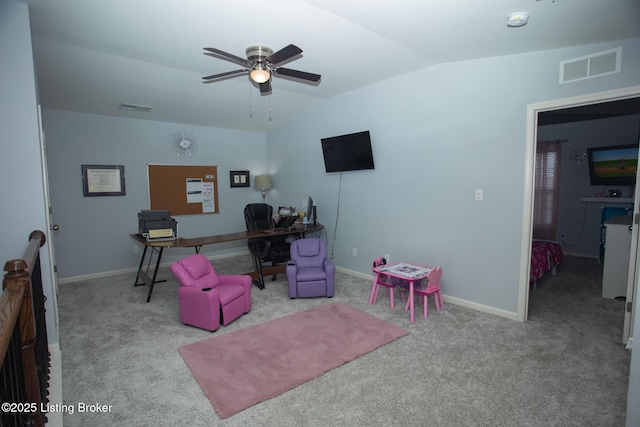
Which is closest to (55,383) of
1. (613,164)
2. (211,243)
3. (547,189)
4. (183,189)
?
(211,243)

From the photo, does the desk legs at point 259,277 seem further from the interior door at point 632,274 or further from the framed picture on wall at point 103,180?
the interior door at point 632,274

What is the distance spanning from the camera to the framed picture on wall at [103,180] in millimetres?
4980

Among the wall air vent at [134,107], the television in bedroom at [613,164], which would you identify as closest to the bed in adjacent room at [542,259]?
the television in bedroom at [613,164]

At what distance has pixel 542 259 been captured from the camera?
4.28m

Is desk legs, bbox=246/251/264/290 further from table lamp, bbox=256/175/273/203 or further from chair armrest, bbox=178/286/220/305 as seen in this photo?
table lamp, bbox=256/175/273/203

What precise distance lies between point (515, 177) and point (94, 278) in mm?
5897

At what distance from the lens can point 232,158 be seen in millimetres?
6441

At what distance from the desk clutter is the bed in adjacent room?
176 inches

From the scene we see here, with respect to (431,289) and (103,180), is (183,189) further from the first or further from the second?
(431,289)

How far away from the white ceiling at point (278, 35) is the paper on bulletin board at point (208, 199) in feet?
6.84

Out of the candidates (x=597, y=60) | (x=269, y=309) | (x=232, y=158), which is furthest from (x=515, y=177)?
(x=232, y=158)

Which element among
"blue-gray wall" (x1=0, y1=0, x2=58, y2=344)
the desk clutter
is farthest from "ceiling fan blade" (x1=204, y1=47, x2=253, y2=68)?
the desk clutter

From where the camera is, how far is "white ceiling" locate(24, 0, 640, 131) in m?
2.30

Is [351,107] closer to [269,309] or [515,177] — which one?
[515,177]
